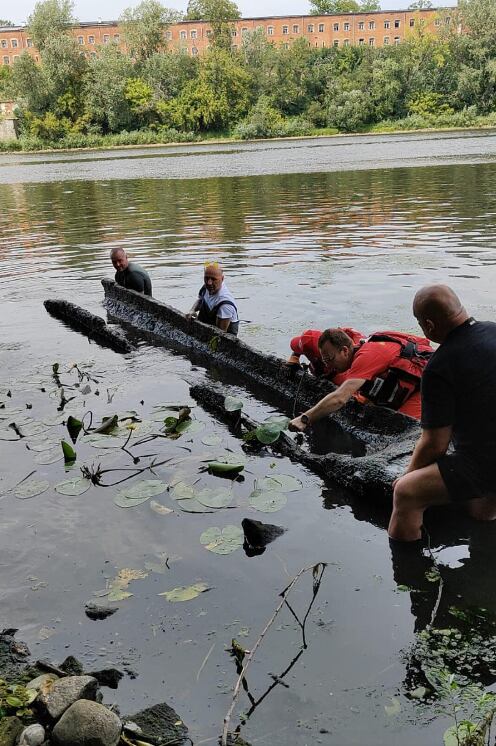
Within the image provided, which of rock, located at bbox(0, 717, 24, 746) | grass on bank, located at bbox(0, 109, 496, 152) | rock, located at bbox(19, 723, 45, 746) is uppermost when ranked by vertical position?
grass on bank, located at bbox(0, 109, 496, 152)

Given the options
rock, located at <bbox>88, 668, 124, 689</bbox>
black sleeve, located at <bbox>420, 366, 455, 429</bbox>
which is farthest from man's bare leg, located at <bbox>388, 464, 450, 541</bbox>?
rock, located at <bbox>88, 668, 124, 689</bbox>

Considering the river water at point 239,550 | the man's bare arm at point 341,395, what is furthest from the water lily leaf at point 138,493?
the man's bare arm at point 341,395

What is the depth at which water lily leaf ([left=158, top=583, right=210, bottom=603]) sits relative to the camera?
454 cm

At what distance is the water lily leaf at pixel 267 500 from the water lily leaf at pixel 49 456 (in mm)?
2178

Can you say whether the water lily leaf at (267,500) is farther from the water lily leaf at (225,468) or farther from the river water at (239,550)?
the water lily leaf at (225,468)

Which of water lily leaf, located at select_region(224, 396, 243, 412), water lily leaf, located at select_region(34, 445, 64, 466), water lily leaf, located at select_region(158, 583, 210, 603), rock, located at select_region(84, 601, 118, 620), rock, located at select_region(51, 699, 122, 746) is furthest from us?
water lily leaf, located at select_region(224, 396, 243, 412)

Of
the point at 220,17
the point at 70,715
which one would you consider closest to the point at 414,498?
the point at 70,715

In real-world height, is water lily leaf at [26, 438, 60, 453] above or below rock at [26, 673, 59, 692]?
below

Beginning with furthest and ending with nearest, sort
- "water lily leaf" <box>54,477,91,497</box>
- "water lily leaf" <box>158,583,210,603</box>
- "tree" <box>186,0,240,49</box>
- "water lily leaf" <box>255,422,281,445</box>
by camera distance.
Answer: "tree" <box>186,0,240,49</box>
"water lily leaf" <box>255,422,281,445</box>
"water lily leaf" <box>54,477,91,497</box>
"water lily leaf" <box>158,583,210,603</box>

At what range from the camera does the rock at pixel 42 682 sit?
3525mm

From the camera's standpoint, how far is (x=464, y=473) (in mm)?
4316

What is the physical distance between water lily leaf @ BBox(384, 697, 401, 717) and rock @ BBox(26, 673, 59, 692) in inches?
69.1

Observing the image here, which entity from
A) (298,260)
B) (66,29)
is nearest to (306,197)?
(298,260)

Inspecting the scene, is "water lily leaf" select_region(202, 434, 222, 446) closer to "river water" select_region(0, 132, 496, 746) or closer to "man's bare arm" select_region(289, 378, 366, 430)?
"river water" select_region(0, 132, 496, 746)
